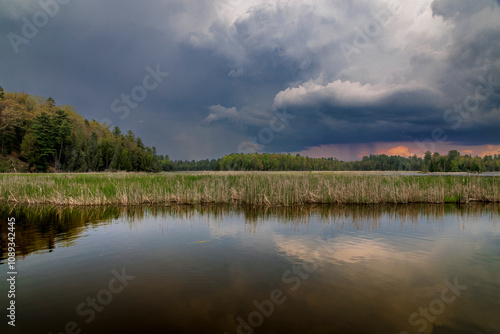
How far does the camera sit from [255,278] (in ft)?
22.8

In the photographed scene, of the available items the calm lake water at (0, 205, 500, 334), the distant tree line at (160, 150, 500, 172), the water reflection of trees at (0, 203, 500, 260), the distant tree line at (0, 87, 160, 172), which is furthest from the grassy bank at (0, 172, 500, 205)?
the distant tree line at (160, 150, 500, 172)

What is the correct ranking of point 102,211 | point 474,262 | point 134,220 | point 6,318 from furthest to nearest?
point 102,211 < point 134,220 < point 474,262 < point 6,318

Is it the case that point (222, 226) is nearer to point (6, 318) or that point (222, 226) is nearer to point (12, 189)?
point (6, 318)

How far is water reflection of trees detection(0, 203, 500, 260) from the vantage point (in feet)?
38.4

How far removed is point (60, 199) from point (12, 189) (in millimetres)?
6434

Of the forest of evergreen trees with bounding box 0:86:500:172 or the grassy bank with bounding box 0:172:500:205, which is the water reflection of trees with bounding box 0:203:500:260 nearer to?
the grassy bank with bounding box 0:172:500:205

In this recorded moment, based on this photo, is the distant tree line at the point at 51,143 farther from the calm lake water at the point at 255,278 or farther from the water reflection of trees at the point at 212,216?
the calm lake water at the point at 255,278

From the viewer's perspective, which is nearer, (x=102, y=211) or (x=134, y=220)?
(x=134, y=220)

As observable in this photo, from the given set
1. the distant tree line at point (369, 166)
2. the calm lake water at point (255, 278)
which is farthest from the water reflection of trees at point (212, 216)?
the distant tree line at point (369, 166)

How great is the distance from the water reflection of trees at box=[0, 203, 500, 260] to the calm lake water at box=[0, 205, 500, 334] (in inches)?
8.0

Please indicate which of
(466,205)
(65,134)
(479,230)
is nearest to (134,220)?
(479,230)

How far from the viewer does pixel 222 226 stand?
13.1 metres

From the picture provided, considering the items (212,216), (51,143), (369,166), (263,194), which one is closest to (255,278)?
(212,216)

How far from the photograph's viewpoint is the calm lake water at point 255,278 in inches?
201
